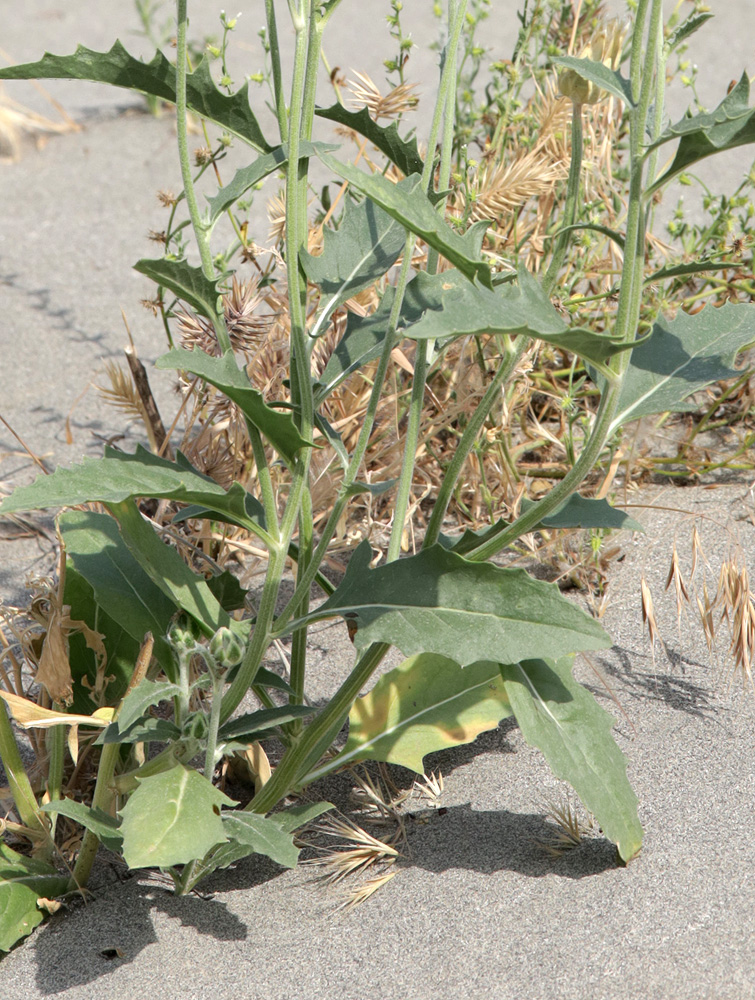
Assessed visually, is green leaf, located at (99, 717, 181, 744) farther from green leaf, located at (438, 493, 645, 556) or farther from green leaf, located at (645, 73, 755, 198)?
green leaf, located at (645, 73, 755, 198)

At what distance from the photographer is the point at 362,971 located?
1.32 meters

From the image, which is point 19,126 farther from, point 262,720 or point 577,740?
point 577,740

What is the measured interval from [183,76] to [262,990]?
114 centimetres

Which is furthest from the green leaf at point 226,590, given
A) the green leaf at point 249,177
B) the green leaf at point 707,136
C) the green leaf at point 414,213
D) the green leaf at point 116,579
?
the green leaf at point 707,136

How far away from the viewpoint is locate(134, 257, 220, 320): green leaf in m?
1.20

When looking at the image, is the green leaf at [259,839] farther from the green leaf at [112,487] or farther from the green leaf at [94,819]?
the green leaf at [112,487]

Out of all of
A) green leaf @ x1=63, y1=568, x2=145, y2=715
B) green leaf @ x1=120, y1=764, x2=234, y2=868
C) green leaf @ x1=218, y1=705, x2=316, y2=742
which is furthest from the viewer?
green leaf @ x1=63, y1=568, x2=145, y2=715

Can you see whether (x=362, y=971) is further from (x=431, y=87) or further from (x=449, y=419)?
(x=431, y=87)

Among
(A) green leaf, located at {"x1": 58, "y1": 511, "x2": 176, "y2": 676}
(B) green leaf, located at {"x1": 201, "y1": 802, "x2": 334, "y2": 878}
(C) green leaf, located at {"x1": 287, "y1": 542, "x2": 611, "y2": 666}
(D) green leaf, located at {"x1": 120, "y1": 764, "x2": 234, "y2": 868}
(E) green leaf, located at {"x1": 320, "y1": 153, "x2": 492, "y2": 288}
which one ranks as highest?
(E) green leaf, located at {"x1": 320, "y1": 153, "x2": 492, "y2": 288}

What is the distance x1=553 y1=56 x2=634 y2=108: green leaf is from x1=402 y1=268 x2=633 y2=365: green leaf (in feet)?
0.72

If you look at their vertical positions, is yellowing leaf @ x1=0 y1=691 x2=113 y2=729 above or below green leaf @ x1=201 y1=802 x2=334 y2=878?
above

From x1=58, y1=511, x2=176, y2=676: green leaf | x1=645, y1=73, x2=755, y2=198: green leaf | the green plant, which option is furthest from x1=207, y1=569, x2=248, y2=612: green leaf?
x1=645, y1=73, x2=755, y2=198: green leaf

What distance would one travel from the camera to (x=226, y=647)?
1.23m

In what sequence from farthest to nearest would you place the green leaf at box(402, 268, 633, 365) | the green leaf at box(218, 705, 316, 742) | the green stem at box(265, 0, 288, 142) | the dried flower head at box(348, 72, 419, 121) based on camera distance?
1. the dried flower head at box(348, 72, 419, 121)
2. the green leaf at box(218, 705, 316, 742)
3. the green stem at box(265, 0, 288, 142)
4. the green leaf at box(402, 268, 633, 365)
